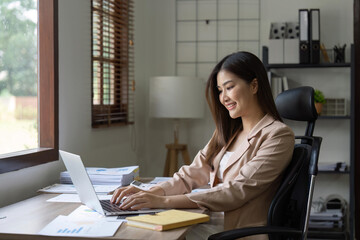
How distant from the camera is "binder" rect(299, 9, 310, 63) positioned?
3896 millimetres

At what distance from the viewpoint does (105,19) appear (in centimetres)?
353

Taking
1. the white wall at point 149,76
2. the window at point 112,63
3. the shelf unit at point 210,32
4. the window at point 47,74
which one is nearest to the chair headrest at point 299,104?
the window at point 47,74

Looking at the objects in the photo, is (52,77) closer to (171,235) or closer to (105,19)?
(105,19)

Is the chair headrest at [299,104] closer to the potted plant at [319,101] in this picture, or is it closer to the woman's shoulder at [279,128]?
the woman's shoulder at [279,128]

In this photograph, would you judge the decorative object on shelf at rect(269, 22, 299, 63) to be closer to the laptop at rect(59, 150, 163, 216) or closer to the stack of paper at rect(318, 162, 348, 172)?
the stack of paper at rect(318, 162, 348, 172)

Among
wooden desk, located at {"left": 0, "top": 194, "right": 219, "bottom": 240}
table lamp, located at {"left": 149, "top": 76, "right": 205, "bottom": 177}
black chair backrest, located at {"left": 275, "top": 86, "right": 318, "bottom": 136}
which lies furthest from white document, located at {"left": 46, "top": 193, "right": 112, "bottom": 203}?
table lamp, located at {"left": 149, "top": 76, "right": 205, "bottom": 177}

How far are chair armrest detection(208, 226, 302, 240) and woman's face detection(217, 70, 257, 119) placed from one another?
0.55m

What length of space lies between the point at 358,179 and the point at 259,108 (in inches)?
86.7

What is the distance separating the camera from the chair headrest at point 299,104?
80.4 inches

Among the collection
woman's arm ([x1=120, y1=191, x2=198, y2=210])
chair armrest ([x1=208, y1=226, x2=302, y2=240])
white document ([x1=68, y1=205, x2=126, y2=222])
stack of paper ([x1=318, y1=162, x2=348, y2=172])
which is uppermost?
woman's arm ([x1=120, y1=191, x2=198, y2=210])

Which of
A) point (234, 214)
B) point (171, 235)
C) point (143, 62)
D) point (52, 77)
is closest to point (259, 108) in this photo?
point (234, 214)

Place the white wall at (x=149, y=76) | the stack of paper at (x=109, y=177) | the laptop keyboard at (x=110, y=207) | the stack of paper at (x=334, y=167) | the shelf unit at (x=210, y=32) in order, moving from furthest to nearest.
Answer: the shelf unit at (x=210, y=32), the stack of paper at (x=334, y=167), the white wall at (x=149, y=76), the stack of paper at (x=109, y=177), the laptop keyboard at (x=110, y=207)

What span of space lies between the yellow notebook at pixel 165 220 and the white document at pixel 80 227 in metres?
0.07

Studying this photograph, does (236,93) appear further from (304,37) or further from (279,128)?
(304,37)
